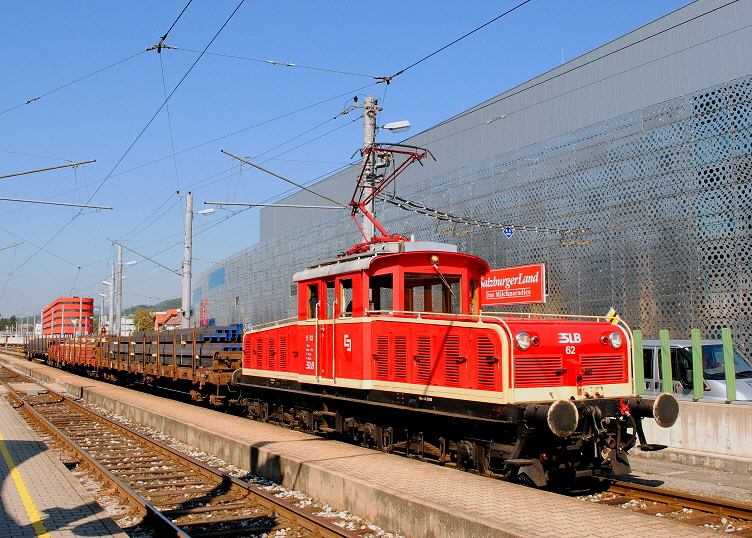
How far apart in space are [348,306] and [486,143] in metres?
18.4

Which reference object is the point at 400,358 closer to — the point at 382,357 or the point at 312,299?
the point at 382,357

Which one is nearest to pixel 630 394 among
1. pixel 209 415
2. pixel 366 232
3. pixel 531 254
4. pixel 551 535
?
pixel 551 535

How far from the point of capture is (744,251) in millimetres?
18469

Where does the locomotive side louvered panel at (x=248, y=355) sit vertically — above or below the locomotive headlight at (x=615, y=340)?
below

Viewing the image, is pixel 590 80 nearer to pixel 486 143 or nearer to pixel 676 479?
pixel 486 143

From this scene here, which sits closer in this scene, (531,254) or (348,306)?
(348,306)

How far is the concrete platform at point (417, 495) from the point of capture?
6125 mm

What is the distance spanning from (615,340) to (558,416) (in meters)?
2.14

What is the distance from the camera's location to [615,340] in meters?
9.43

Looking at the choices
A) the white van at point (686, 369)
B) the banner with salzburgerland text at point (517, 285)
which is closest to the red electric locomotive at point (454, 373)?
the white van at point (686, 369)

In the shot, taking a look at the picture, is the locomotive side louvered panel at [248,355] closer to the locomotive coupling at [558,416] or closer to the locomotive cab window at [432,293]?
the locomotive cab window at [432,293]

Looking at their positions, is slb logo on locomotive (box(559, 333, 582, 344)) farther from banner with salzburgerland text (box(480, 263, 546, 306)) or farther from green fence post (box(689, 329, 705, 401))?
banner with salzburgerland text (box(480, 263, 546, 306))

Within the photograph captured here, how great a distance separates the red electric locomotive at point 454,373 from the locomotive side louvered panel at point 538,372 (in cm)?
2

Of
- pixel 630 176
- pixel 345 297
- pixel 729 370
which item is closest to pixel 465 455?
pixel 345 297
